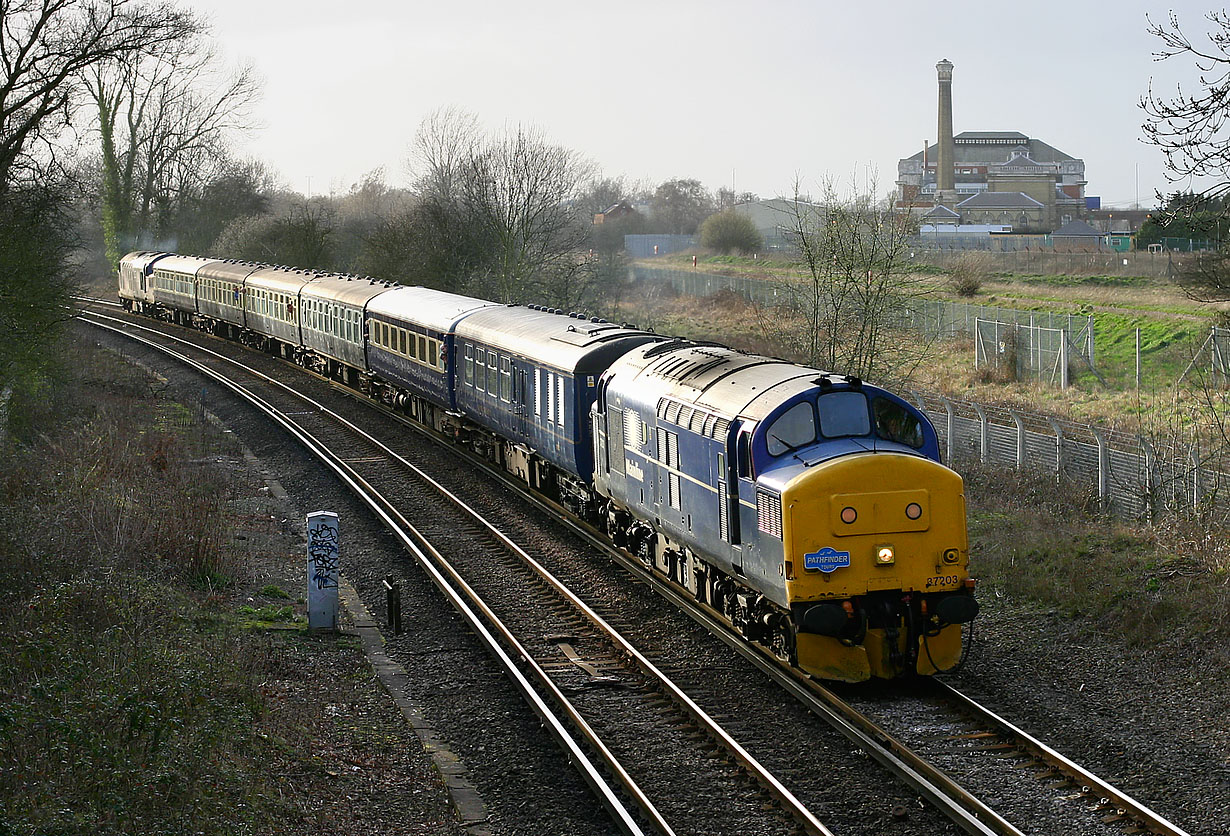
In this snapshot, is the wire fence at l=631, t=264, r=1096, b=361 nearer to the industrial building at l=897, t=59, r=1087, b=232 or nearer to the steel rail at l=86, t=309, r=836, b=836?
the steel rail at l=86, t=309, r=836, b=836

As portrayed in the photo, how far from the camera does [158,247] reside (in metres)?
81.2

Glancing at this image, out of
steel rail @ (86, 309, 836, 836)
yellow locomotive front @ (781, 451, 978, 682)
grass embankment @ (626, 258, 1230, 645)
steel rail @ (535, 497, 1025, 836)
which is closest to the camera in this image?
steel rail @ (535, 497, 1025, 836)

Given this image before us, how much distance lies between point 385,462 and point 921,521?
16.9 metres

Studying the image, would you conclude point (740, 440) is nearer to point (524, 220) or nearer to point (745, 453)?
point (745, 453)

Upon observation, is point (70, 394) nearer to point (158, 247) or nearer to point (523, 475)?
point (523, 475)

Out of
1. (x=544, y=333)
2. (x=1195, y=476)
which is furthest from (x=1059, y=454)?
(x=544, y=333)

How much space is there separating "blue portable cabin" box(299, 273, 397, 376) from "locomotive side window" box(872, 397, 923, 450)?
24498mm

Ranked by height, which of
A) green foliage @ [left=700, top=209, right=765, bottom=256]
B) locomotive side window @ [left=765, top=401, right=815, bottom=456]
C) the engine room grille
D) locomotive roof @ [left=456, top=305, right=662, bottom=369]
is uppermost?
green foliage @ [left=700, top=209, right=765, bottom=256]

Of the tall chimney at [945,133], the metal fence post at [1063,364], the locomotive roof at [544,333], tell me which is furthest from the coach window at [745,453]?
the tall chimney at [945,133]

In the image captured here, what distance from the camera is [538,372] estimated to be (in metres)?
21.3

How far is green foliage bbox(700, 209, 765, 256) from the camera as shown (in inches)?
3531

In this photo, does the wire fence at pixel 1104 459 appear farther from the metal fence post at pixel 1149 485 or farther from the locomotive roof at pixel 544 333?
the locomotive roof at pixel 544 333

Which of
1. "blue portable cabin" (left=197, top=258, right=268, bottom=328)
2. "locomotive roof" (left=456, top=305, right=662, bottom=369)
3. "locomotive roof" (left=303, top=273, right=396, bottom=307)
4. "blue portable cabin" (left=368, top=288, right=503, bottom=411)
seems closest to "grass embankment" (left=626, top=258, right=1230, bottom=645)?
"locomotive roof" (left=456, top=305, right=662, bottom=369)

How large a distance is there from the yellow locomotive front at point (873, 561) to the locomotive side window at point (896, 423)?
1.69ft
